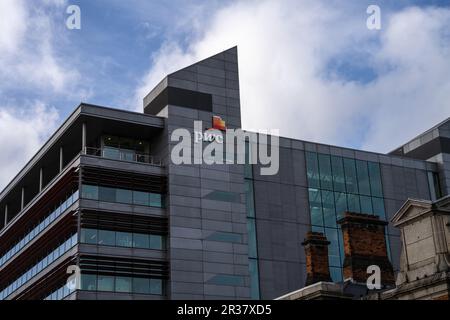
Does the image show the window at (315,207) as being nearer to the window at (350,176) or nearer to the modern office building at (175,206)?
the modern office building at (175,206)

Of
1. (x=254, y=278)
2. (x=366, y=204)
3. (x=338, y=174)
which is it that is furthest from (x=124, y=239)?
(x=366, y=204)

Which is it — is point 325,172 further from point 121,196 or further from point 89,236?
point 89,236

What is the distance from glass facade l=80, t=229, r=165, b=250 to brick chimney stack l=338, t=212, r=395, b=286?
1313 inches

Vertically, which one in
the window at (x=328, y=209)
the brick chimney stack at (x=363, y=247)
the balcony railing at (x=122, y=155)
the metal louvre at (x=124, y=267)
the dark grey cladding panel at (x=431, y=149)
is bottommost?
the brick chimney stack at (x=363, y=247)

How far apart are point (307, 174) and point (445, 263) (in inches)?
1894

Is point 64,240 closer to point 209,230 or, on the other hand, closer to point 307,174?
point 209,230

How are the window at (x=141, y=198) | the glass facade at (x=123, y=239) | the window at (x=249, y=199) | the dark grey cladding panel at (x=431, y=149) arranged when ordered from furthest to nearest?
the dark grey cladding panel at (x=431, y=149), the window at (x=249, y=199), the window at (x=141, y=198), the glass facade at (x=123, y=239)

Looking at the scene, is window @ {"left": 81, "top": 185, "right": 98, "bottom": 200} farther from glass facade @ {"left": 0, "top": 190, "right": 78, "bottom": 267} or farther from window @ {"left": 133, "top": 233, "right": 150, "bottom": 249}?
window @ {"left": 133, "top": 233, "right": 150, "bottom": 249}

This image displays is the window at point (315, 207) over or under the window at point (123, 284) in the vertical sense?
over

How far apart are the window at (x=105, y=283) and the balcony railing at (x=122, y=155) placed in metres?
10.2

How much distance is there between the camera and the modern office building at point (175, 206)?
64000 mm

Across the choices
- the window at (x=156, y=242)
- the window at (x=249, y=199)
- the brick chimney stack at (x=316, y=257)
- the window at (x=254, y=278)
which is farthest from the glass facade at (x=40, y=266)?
the brick chimney stack at (x=316, y=257)

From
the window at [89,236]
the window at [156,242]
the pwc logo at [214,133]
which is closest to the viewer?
the window at [89,236]
